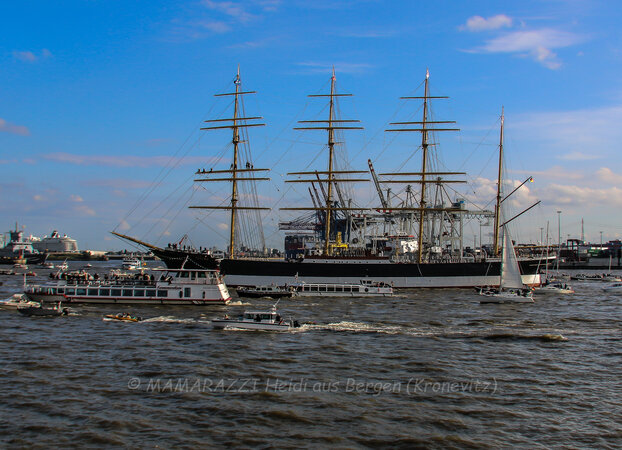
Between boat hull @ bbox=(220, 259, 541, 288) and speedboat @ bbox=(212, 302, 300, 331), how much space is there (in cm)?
3658

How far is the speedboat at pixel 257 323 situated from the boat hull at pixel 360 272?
120 ft

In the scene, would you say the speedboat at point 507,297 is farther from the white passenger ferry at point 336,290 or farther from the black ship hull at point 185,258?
the black ship hull at point 185,258

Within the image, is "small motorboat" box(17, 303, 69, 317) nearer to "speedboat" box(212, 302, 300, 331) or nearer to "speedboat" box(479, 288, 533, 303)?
"speedboat" box(212, 302, 300, 331)

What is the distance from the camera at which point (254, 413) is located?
783 inches

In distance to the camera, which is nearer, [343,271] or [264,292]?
[264,292]

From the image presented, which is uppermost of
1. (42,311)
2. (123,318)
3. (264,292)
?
(264,292)

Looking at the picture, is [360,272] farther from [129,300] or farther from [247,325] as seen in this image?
[247,325]

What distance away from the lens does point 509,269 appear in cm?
6444

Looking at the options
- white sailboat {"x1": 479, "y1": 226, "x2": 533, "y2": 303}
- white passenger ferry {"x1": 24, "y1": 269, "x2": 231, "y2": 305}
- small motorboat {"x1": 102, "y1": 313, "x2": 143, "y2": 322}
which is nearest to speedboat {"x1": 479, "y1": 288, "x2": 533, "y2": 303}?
white sailboat {"x1": 479, "y1": 226, "x2": 533, "y2": 303}

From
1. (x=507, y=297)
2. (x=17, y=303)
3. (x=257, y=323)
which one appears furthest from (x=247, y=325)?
(x=507, y=297)

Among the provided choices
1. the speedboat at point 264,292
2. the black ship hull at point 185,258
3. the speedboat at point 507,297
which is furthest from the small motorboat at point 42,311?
the speedboat at point 507,297

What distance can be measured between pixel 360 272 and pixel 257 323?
43003 mm

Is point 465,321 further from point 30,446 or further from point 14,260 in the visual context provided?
point 14,260

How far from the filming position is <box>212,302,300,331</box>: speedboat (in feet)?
118
